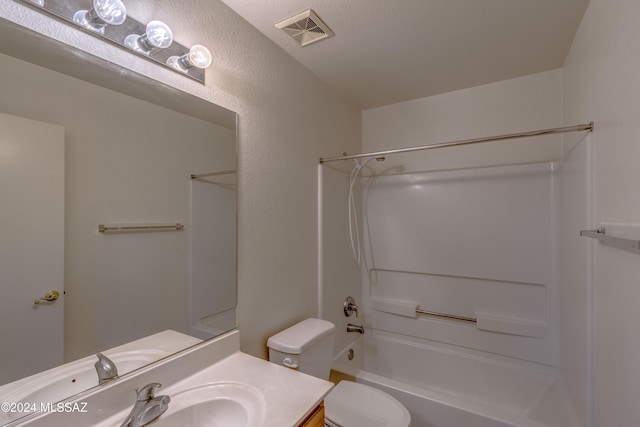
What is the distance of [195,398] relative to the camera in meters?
0.94

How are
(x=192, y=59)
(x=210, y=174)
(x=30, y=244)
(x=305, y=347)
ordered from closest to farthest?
(x=30, y=244) < (x=192, y=59) < (x=210, y=174) < (x=305, y=347)

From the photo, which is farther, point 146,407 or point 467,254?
point 467,254

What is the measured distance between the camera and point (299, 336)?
148 centimetres

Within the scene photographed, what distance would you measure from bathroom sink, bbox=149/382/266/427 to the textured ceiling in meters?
1.64

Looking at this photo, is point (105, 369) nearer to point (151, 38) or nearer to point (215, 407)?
point (215, 407)

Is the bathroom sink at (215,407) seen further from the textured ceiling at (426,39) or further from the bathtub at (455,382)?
the textured ceiling at (426,39)

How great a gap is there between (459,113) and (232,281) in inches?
83.0

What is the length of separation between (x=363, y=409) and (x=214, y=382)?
91 cm

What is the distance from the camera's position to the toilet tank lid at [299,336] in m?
→ 1.39

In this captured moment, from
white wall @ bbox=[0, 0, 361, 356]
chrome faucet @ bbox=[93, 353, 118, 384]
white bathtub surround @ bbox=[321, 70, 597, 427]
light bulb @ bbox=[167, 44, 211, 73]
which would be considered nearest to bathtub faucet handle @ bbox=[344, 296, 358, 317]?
white bathtub surround @ bbox=[321, 70, 597, 427]

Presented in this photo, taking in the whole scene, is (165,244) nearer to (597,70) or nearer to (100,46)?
(100,46)

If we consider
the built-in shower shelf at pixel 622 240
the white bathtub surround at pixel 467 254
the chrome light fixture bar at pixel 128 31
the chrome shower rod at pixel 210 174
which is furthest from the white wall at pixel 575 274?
the chrome light fixture bar at pixel 128 31

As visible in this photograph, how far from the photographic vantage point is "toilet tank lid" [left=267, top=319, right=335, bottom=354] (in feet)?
4.57

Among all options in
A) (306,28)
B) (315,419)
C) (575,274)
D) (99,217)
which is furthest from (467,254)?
(99,217)
